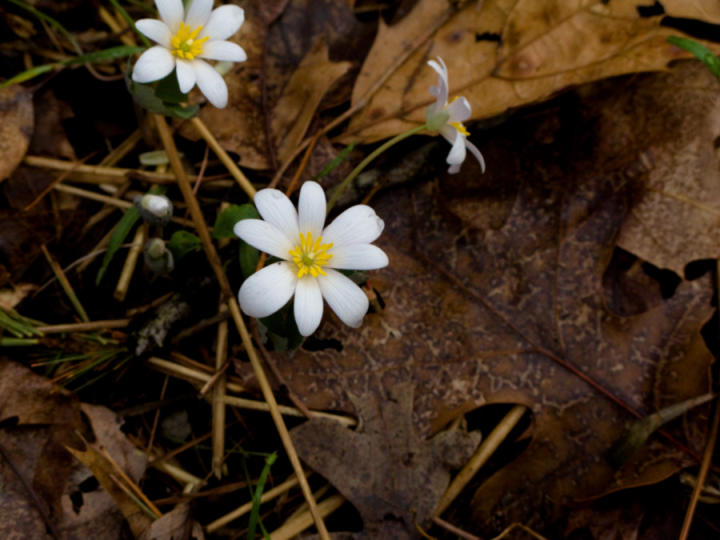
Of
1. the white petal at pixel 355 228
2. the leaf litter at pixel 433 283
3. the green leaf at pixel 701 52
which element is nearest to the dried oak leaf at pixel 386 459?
the leaf litter at pixel 433 283

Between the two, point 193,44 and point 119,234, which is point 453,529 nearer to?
point 119,234

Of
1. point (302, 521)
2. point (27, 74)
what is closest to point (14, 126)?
point (27, 74)

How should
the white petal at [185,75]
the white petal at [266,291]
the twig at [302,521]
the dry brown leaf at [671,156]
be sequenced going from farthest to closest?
the dry brown leaf at [671,156]
the twig at [302,521]
the white petal at [185,75]
the white petal at [266,291]

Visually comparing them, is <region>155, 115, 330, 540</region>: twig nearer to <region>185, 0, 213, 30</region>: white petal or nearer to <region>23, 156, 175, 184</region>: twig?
<region>23, 156, 175, 184</region>: twig

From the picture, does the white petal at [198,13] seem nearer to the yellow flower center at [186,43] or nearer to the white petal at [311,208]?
the yellow flower center at [186,43]

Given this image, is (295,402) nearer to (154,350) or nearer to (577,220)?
(154,350)

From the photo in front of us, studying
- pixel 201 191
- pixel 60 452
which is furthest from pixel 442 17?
pixel 60 452

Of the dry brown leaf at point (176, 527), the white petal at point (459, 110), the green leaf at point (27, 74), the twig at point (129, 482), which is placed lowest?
the dry brown leaf at point (176, 527)

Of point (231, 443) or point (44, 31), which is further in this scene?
point (44, 31)
